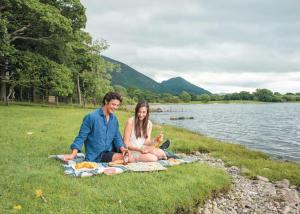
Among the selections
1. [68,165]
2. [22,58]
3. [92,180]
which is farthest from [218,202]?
[22,58]

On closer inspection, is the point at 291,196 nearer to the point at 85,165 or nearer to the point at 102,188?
the point at 102,188

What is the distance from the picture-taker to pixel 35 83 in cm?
3181

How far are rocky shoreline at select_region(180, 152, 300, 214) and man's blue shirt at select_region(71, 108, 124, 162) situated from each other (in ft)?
11.2

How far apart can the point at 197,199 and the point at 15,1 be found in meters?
24.8

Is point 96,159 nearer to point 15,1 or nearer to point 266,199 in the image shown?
point 266,199

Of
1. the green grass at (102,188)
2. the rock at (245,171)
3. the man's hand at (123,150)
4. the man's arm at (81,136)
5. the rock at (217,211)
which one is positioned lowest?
the rock at (217,211)

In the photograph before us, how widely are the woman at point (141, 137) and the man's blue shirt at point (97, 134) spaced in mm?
727

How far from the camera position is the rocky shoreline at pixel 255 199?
802 cm

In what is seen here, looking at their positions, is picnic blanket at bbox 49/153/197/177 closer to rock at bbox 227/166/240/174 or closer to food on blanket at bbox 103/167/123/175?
food on blanket at bbox 103/167/123/175

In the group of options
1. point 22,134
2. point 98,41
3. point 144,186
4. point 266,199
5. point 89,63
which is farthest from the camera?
point 98,41

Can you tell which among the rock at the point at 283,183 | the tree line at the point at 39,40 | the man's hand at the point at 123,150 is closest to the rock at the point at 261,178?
the rock at the point at 283,183

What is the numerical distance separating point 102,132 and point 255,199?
4.61m

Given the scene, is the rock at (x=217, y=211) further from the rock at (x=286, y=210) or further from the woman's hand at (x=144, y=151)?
the woman's hand at (x=144, y=151)

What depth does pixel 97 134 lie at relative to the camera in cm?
955
